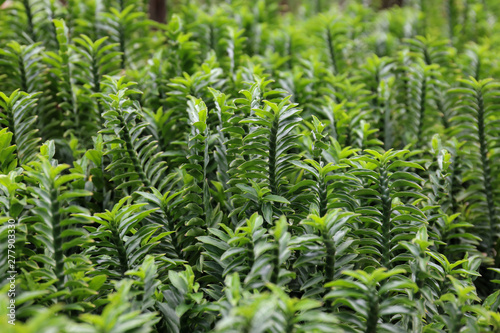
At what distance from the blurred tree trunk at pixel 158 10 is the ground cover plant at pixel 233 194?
0.55 meters

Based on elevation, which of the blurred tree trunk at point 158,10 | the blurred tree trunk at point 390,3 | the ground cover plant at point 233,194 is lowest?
the ground cover plant at point 233,194

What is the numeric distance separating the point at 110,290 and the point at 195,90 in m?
0.91

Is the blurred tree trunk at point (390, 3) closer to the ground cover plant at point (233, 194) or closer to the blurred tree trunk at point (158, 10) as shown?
the ground cover plant at point (233, 194)

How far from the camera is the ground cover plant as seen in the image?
1.10 meters

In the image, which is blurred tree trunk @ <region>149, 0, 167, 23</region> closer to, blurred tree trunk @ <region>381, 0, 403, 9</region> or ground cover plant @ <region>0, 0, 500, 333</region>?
ground cover plant @ <region>0, 0, 500, 333</region>

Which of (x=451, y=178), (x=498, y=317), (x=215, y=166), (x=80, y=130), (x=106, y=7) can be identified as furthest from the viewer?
(x=106, y=7)

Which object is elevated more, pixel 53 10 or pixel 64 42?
pixel 53 10

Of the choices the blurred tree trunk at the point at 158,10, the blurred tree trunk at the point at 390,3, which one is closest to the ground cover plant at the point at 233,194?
the blurred tree trunk at the point at 158,10

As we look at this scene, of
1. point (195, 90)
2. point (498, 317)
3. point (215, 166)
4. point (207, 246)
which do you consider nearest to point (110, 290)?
point (207, 246)

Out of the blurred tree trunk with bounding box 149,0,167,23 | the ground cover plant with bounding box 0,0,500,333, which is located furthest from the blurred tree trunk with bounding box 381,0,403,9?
the blurred tree trunk with bounding box 149,0,167,23

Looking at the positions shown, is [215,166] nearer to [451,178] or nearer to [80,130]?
[80,130]

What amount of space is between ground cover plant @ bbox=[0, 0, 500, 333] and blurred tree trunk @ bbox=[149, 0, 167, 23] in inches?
21.7

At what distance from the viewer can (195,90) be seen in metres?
1.75

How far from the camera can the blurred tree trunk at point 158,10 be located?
2949mm
